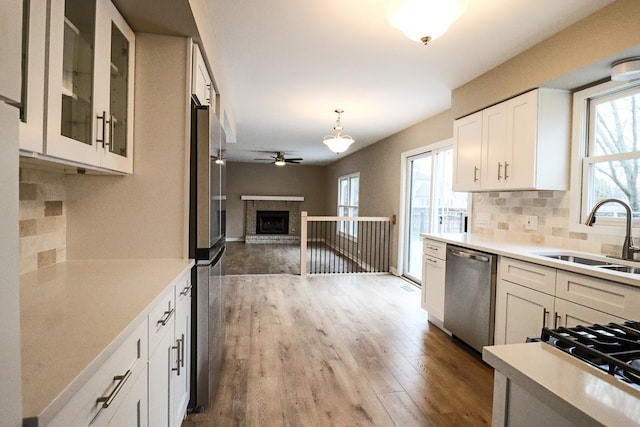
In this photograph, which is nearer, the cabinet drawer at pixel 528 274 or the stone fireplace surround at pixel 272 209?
the cabinet drawer at pixel 528 274

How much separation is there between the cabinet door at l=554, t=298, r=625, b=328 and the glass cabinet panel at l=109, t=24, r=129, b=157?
266cm

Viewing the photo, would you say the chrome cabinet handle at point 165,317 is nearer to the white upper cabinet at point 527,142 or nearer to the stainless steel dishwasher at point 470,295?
the stainless steel dishwasher at point 470,295

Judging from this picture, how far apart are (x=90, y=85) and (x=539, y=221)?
3.31 metres

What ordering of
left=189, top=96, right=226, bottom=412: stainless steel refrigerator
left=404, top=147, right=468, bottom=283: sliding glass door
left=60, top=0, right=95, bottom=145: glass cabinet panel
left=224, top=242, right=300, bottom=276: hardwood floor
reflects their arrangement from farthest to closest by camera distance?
1. left=224, top=242, right=300, bottom=276: hardwood floor
2. left=404, top=147, right=468, bottom=283: sliding glass door
3. left=189, top=96, right=226, bottom=412: stainless steel refrigerator
4. left=60, top=0, right=95, bottom=145: glass cabinet panel

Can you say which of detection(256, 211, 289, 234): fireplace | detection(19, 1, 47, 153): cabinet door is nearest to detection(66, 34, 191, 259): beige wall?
detection(19, 1, 47, 153): cabinet door

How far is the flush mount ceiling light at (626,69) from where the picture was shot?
2.07 m

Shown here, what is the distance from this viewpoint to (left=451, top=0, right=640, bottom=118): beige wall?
201 cm

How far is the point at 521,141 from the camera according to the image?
2.82m

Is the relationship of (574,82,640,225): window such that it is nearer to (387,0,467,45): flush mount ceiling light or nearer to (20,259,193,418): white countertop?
(387,0,467,45): flush mount ceiling light

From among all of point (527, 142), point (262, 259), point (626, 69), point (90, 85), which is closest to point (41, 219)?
point (90, 85)

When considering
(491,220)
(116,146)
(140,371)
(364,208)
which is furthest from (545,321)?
(364,208)

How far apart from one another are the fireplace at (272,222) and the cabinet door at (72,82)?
9.45 meters

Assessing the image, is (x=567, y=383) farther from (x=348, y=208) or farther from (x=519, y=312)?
(x=348, y=208)

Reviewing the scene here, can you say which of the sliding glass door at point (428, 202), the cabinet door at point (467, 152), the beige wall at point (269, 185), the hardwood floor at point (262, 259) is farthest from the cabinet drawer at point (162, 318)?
the beige wall at point (269, 185)
